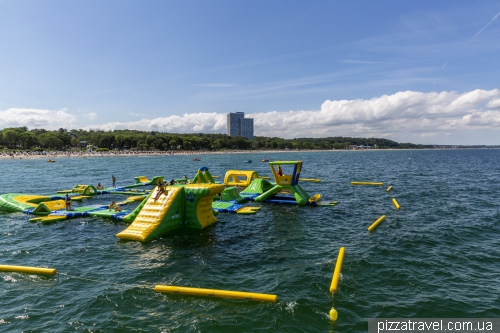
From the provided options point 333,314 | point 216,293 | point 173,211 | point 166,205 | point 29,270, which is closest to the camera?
point 333,314

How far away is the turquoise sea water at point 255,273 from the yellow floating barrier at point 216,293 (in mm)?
199

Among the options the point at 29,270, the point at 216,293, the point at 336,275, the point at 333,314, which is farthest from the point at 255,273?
the point at 29,270

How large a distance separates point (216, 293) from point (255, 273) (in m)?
3.16

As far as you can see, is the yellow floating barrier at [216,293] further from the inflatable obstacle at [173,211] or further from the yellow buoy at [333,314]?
the inflatable obstacle at [173,211]

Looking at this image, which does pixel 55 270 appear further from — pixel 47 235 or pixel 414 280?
pixel 414 280

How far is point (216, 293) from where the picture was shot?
480 inches

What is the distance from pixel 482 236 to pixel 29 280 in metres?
27.5

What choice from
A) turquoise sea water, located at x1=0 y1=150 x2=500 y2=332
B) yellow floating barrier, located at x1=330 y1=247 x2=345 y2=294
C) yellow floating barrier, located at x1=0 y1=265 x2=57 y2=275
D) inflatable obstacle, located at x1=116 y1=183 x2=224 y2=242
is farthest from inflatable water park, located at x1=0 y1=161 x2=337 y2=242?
yellow floating barrier, located at x1=330 y1=247 x2=345 y2=294

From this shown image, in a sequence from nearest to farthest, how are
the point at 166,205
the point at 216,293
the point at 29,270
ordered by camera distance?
the point at 216,293 → the point at 29,270 → the point at 166,205

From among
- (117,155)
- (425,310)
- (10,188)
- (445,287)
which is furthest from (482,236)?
(117,155)

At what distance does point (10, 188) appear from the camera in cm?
4625

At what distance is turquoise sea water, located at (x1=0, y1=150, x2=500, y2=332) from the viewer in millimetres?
11148

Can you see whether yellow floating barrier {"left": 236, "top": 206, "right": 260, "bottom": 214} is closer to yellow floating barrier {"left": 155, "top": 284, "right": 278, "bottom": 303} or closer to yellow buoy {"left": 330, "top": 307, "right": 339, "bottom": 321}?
yellow floating barrier {"left": 155, "top": 284, "right": 278, "bottom": 303}

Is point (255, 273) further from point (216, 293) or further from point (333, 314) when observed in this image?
point (333, 314)
